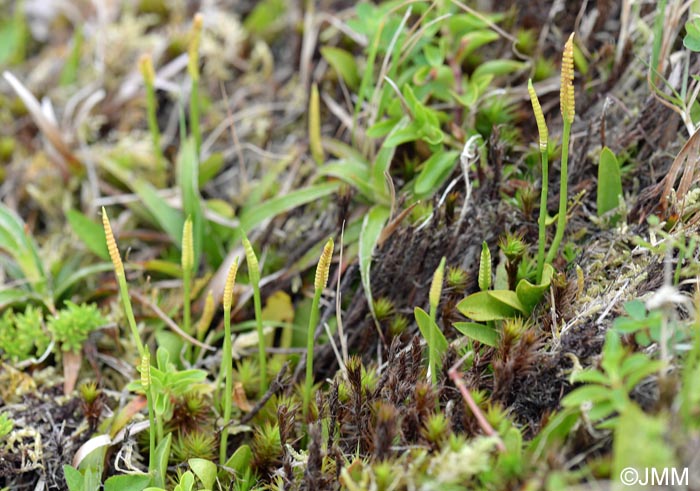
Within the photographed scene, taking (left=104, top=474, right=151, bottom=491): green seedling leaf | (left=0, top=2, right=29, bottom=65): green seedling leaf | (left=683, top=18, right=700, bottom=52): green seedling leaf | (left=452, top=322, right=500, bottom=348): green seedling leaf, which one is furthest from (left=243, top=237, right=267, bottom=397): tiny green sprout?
(left=0, top=2, right=29, bottom=65): green seedling leaf

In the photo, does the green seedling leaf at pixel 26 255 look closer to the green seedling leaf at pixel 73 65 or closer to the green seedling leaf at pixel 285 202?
the green seedling leaf at pixel 285 202

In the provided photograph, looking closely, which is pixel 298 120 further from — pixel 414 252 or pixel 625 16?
pixel 625 16

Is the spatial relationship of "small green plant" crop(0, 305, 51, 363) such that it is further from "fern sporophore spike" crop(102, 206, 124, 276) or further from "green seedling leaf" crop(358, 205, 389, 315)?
"green seedling leaf" crop(358, 205, 389, 315)

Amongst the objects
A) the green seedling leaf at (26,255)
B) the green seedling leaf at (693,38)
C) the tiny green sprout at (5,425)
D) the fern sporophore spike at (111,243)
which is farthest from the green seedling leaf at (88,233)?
the green seedling leaf at (693,38)

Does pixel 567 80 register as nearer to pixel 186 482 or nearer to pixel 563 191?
pixel 563 191

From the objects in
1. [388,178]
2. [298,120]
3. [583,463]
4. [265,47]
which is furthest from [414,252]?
[265,47]

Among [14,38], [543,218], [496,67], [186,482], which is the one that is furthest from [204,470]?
[14,38]
